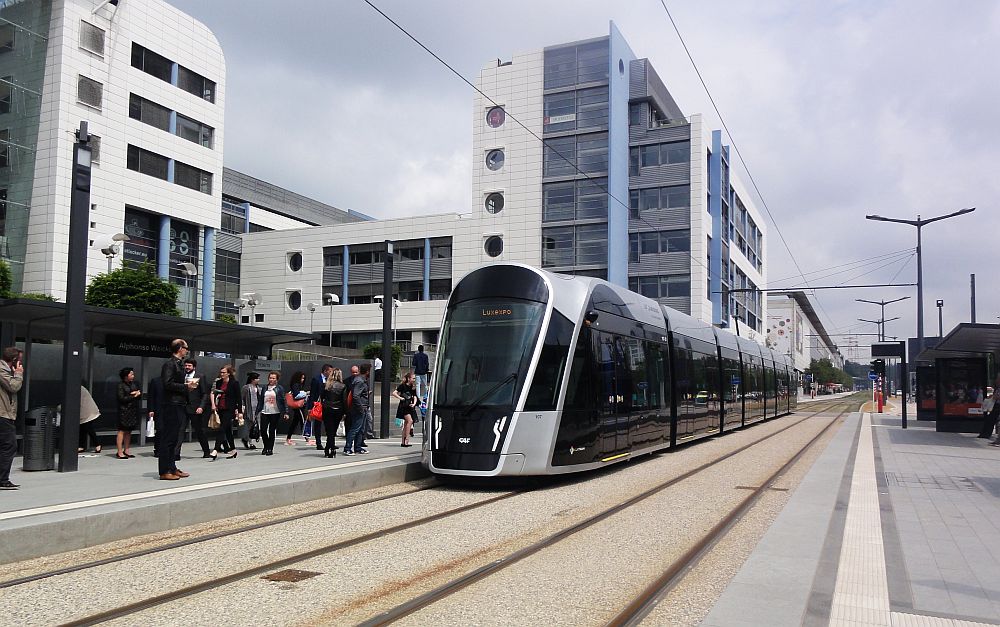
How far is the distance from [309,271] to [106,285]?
33503 mm

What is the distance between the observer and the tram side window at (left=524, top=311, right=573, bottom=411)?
11.9 meters

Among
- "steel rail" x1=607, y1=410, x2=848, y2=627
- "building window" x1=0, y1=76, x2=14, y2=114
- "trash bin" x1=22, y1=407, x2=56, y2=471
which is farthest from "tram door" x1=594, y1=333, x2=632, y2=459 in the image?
"building window" x1=0, y1=76, x2=14, y2=114

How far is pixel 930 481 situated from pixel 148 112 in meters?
44.4

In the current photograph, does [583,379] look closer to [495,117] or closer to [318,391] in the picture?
[318,391]

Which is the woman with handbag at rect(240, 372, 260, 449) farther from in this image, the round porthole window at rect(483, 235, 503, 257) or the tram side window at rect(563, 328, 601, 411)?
the round porthole window at rect(483, 235, 503, 257)

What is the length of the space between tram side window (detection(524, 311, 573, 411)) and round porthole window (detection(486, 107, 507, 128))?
5242 centimetres

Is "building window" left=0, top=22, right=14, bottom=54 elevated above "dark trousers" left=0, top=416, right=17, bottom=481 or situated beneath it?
elevated above

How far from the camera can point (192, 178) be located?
49.9m

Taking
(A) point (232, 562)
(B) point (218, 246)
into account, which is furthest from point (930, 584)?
(B) point (218, 246)

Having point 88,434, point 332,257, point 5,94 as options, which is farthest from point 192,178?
point 88,434

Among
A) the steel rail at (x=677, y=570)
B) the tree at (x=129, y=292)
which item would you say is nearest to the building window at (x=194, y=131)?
the tree at (x=129, y=292)

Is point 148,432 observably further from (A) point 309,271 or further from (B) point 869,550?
(A) point 309,271

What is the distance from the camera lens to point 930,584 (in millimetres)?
6480

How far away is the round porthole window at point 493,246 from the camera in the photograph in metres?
63.3
